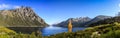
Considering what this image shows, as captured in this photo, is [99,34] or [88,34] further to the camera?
[99,34]

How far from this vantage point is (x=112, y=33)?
26.5 ft

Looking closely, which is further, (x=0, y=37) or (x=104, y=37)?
(x=0, y=37)

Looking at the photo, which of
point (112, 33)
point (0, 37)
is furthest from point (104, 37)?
point (0, 37)

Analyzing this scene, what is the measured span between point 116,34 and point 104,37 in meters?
0.41

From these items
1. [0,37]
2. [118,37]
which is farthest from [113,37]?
[0,37]

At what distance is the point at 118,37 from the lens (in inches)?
306

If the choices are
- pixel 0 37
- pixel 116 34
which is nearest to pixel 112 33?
pixel 116 34

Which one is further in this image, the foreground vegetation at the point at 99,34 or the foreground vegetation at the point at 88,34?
the foreground vegetation at the point at 88,34

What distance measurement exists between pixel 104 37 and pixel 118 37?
47 centimetres

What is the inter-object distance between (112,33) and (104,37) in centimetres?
32

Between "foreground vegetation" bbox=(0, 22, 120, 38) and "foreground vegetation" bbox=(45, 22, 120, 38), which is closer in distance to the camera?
"foreground vegetation" bbox=(45, 22, 120, 38)

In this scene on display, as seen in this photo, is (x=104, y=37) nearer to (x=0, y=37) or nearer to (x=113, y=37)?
(x=113, y=37)

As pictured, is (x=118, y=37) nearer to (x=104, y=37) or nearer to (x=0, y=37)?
(x=104, y=37)

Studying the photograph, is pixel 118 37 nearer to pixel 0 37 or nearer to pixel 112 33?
pixel 112 33
